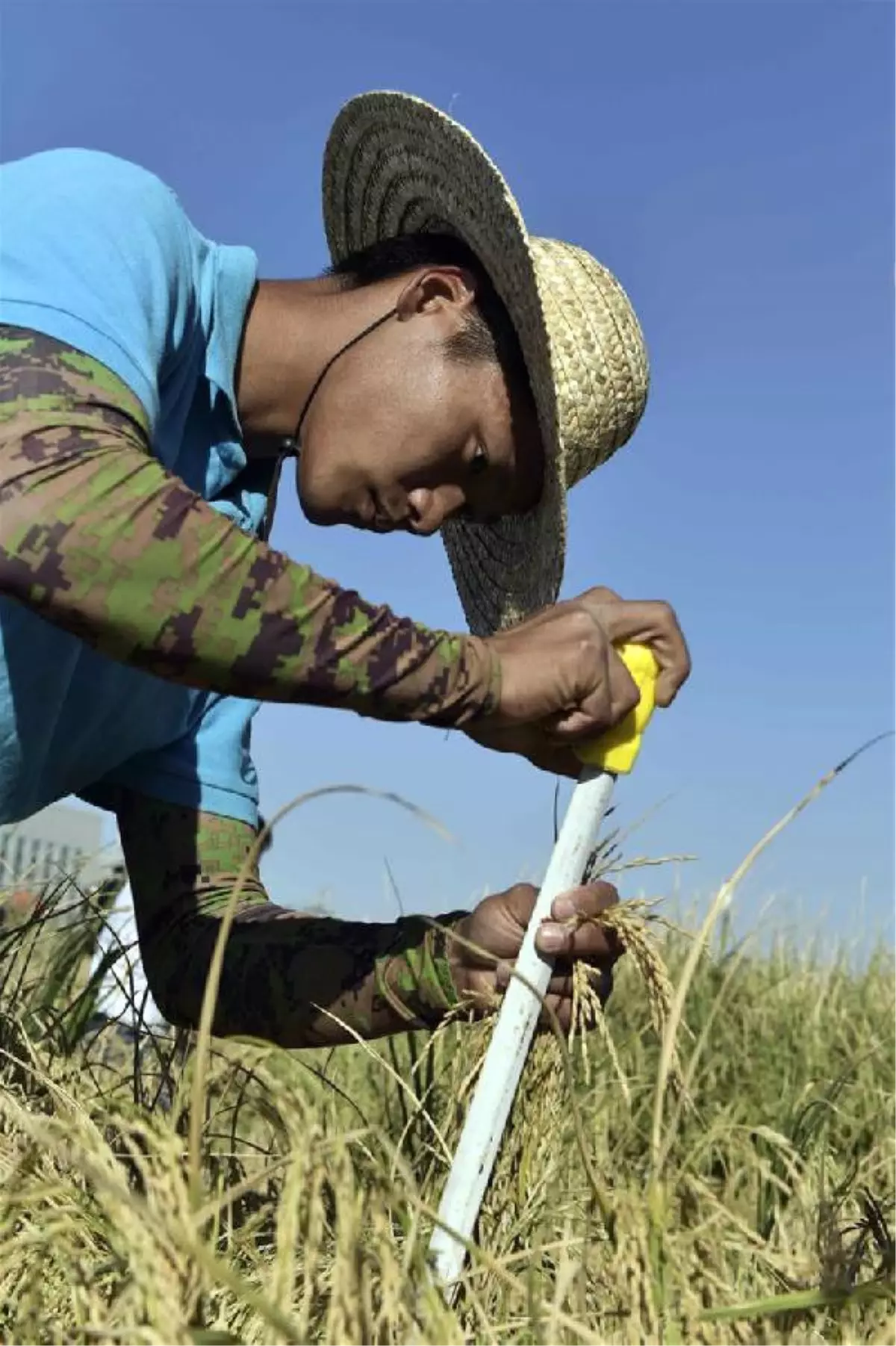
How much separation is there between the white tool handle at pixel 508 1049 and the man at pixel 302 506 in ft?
0.11

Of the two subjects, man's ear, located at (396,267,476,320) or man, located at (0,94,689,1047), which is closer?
man, located at (0,94,689,1047)

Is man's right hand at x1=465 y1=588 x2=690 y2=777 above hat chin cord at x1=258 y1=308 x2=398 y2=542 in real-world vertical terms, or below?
below

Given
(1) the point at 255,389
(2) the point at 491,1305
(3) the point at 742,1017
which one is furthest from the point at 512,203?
(3) the point at 742,1017

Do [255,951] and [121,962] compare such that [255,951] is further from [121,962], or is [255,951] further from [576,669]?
[121,962]

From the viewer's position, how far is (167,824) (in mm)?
2539

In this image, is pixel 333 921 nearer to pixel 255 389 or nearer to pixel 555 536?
pixel 555 536

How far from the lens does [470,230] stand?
238 cm

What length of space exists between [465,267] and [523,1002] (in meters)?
1.27

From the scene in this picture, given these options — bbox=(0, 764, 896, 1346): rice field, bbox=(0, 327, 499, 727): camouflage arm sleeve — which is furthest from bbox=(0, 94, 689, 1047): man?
bbox=(0, 764, 896, 1346): rice field

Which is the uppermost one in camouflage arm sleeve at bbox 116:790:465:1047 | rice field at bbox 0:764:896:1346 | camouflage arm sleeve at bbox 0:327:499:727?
camouflage arm sleeve at bbox 0:327:499:727

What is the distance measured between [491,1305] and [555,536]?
1157 millimetres

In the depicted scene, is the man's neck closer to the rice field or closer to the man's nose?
the man's nose

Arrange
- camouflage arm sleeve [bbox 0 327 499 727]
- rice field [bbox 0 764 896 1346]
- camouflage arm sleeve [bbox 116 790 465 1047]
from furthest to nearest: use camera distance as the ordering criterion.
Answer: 1. camouflage arm sleeve [bbox 116 790 465 1047]
2. camouflage arm sleeve [bbox 0 327 499 727]
3. rice field [bbox 0 764 896 1346]

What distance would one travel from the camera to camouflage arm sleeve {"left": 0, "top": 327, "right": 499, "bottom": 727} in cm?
150
